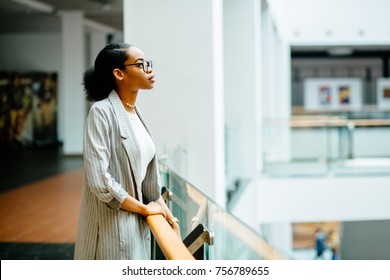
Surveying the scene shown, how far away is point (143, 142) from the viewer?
9.88 feet

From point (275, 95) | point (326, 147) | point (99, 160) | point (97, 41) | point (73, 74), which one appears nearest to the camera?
point (99, 160)

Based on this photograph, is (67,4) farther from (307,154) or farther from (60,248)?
(60,248)

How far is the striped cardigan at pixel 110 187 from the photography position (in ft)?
9.21

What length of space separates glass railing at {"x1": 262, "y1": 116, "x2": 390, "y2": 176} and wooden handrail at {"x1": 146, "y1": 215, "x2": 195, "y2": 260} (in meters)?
9.83

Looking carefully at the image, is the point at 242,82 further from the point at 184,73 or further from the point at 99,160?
the point at 99,160

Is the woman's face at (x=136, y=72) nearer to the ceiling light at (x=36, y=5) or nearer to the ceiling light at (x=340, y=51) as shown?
the ceiling light at (x=36, y=5)

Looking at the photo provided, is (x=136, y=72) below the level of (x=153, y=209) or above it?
above

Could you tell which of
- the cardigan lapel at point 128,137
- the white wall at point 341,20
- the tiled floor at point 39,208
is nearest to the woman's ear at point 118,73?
the cardigan lapel at point 128,137

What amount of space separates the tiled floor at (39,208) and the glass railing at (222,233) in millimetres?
2946

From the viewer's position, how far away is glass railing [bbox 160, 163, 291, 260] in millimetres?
3328

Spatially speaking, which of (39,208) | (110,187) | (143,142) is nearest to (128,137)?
(143,142)

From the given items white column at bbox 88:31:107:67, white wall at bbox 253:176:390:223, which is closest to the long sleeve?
white wall at bbox 253:176:390:223

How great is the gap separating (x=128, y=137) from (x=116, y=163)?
0.12 metres
